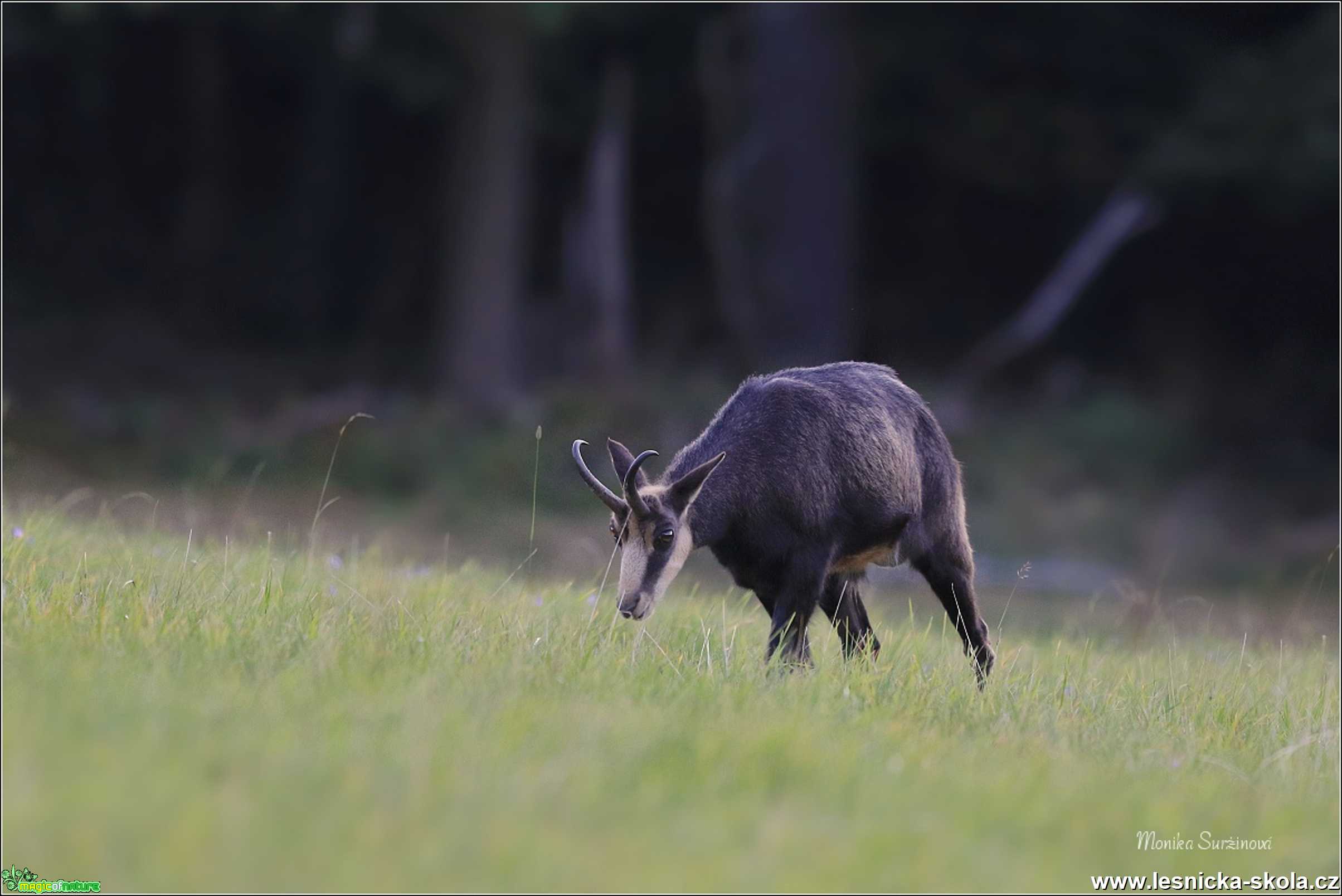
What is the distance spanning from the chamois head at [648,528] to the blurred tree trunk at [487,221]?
13333 mm

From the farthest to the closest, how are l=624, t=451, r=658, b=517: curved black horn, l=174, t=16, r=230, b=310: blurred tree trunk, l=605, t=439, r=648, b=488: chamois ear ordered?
1. l=174, t=16, r=230, b=310: blurred tree trunk
2. l=605, t=439, r=648, b=488: chamois ear
3. l=624, t=451, r=658, b=517: curved black horn

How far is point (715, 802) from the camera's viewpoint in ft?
14.0

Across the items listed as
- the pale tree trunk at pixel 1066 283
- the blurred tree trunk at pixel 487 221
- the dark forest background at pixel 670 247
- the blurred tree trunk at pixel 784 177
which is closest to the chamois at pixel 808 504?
the dark forest background at pixel 670 247

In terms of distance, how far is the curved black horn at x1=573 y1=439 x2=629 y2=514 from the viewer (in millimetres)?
6281

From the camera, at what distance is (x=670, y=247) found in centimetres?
2800

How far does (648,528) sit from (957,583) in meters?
1.87

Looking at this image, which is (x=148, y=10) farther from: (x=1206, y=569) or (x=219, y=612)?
(x=219, y=612)

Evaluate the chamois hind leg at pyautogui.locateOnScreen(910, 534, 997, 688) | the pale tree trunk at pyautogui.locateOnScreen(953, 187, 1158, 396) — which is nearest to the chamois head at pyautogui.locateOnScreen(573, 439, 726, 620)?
the chamois hind leg at pyautogui.locateOnScreen(910, 534, 997, 688)

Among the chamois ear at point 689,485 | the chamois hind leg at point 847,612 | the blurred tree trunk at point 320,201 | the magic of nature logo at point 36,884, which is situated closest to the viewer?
the magic of nature logo at point 36,884

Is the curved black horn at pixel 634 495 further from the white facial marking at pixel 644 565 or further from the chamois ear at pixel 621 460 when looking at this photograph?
the chamois ear at pixel 621 460

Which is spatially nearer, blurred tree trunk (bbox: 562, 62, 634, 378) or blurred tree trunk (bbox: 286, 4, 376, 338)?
blurred tree trunk (bbox: 562, 62, 634, 378)

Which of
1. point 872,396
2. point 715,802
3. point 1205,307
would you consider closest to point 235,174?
point 1205,307

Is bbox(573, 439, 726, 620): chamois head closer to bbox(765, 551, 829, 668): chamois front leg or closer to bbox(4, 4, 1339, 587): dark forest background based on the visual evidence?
bbox(765, 551, 829, 668): chamois front leg

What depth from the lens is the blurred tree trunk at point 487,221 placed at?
65.4 feet
